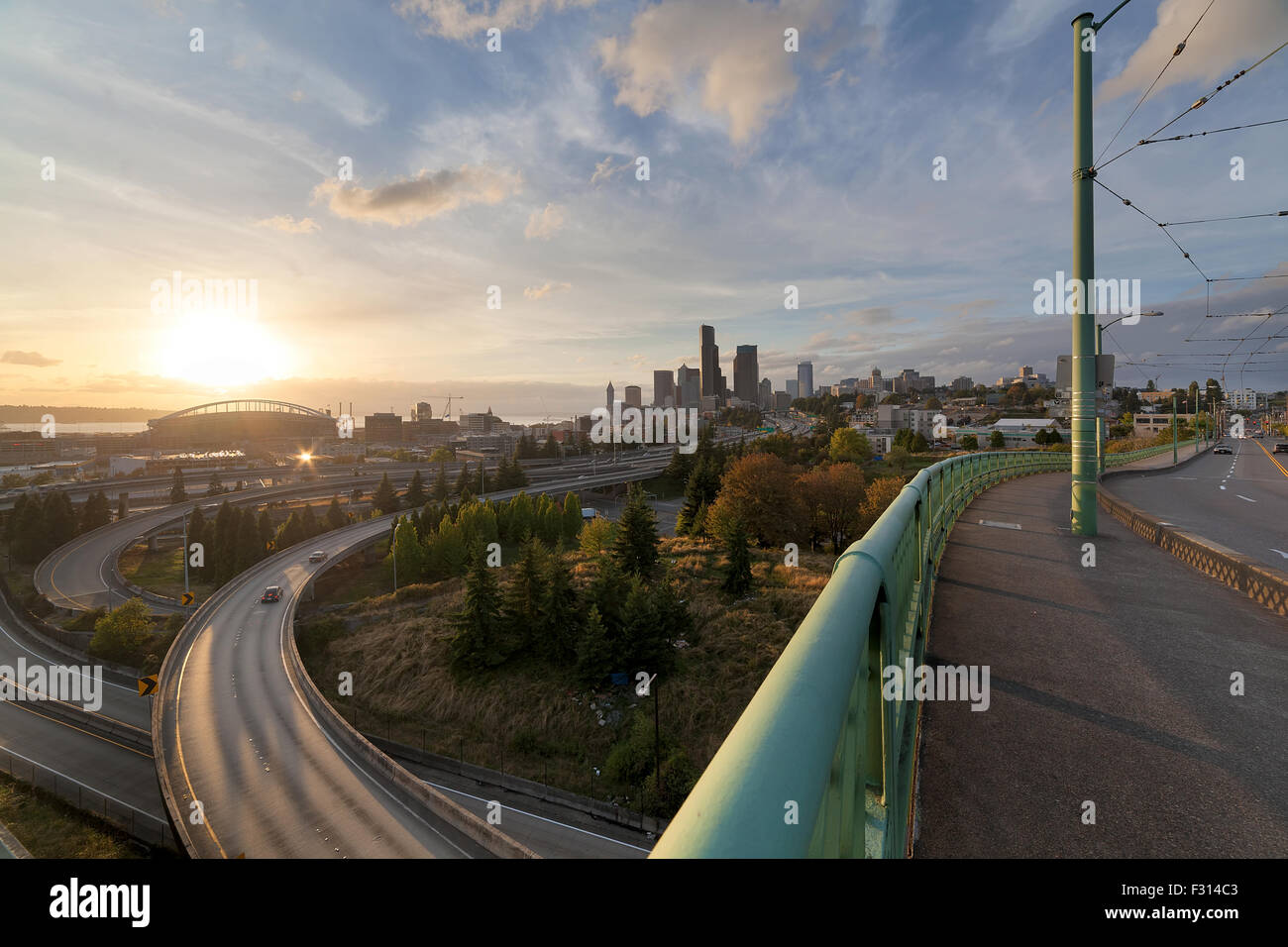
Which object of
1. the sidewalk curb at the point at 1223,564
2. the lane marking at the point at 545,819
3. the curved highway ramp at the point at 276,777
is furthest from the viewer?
the lane marking at the point at 545,819

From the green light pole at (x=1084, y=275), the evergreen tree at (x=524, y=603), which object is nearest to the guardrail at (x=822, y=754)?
the green light pole at (x=1084, y=275)

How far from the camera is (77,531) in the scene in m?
61.7

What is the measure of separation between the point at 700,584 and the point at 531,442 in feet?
339

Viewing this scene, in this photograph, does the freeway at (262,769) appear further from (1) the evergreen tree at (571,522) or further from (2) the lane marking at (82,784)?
(1) the evergreen tree at (571,522)

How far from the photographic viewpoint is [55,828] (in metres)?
24.3

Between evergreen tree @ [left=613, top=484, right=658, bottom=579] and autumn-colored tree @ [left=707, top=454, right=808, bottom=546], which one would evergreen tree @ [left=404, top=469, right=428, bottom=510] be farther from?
evergreen tree @ [left=613, top=484, right=658, bottom=579]

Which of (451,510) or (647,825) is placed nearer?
(647,825)

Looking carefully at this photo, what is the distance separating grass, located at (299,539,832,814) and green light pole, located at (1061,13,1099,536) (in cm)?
1554

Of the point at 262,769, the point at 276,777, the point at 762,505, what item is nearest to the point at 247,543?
the point at 262,769

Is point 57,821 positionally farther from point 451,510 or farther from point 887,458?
point 887,458

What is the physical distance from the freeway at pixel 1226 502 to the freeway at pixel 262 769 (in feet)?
59.9

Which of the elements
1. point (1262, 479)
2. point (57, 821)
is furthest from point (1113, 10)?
point (57, 821)

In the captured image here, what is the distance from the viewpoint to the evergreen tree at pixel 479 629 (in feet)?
Result: 101

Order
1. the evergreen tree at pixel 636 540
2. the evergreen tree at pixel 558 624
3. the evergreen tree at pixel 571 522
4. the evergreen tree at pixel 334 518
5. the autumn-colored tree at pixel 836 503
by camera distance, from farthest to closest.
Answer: the evergreen tree at pixel 571 522, the evergreen tree at pixel 334 518, the autumn-colored tree at pixel 836 503, the evergreen tree at pixel 636 540, the evergreen tree at pixel 558 624
